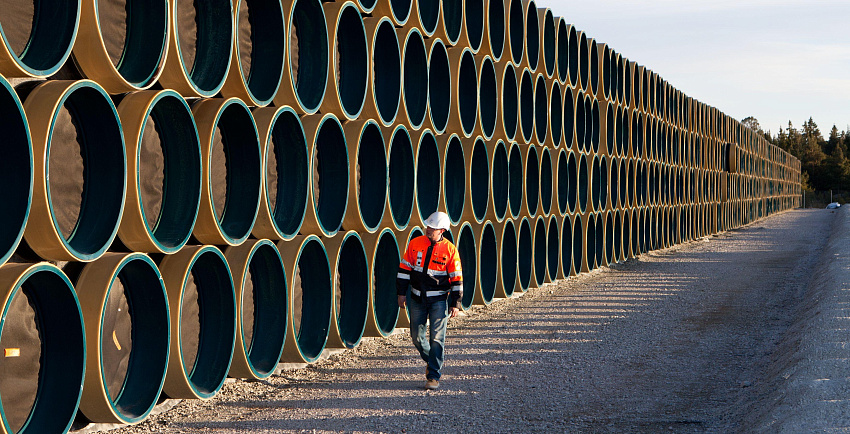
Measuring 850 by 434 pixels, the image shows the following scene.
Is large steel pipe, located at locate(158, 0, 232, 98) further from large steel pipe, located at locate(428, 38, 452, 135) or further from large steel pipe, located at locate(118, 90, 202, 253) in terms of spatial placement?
large steel pipe, located at locate(428, 38, 452, 135)

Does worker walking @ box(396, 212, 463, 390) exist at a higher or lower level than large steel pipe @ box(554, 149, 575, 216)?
lower

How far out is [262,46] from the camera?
6746 mm

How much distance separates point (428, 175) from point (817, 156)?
4690 inches

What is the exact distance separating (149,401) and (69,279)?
1.11 meters

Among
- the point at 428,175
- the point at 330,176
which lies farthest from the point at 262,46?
the point at 428,175

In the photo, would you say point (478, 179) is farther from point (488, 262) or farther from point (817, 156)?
point (817, 156)

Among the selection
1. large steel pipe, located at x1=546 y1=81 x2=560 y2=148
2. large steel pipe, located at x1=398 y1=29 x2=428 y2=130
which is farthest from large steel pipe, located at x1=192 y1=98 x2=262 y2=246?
large steel pipe, located at x1=546 y1=81 x2=560 y2=148

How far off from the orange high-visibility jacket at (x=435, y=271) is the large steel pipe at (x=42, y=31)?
124 inches

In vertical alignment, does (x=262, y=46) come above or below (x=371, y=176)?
above

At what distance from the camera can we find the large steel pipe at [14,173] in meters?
4.04

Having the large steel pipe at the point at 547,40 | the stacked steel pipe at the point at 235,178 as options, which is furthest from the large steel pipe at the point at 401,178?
the large steel pipe at the point at 547,40

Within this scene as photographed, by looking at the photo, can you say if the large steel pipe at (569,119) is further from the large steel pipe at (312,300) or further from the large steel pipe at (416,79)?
the large steel pipe at (312,300)

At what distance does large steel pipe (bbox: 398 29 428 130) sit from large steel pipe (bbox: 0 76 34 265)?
5.42 meters

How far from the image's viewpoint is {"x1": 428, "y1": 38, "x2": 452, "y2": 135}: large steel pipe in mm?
10008
